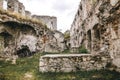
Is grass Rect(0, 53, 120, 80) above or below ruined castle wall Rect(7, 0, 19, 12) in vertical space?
below

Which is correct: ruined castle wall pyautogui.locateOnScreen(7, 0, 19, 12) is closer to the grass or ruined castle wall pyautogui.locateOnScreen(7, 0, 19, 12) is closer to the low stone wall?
the grass

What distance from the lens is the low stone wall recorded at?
843 centimetres

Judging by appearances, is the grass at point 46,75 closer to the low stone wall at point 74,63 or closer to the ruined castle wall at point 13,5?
the low stone wall at point 74,63

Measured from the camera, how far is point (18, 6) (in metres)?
22.0

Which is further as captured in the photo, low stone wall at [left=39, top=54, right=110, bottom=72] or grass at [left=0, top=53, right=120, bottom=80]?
low stone wall at [left=39, top=54, right=110, bottom=72]

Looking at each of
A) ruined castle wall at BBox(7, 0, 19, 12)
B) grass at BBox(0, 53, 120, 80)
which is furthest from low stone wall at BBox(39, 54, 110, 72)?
ruined castle wall at BBox(7, 0, 19, 12)

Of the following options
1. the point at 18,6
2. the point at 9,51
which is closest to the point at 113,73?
the point at 9,51

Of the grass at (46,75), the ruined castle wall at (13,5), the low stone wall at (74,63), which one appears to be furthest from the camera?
the ruined castle wall at (13,5)

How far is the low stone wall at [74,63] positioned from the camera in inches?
332

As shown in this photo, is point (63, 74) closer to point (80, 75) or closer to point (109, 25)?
point (80, 75)

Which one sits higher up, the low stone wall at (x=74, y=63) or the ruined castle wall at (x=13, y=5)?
the ruined castle wall at (x=13, y=5)

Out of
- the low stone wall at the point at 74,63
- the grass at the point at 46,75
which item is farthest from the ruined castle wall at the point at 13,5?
the low stone wall at the point at 74,63

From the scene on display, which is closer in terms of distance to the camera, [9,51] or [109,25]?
[109,25]

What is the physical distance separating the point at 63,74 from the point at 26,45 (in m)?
8.23
